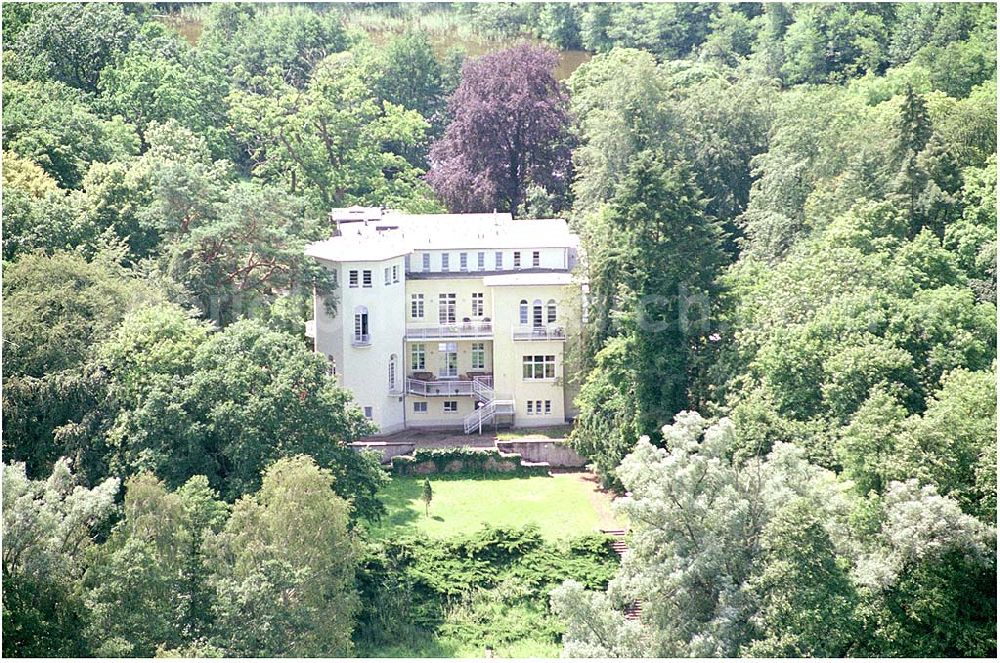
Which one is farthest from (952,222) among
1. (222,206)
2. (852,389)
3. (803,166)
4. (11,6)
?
(11,6)

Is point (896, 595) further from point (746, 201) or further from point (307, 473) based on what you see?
point (746, 201)

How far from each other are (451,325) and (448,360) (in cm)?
117

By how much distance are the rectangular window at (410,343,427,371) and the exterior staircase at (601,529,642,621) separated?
1203 cm

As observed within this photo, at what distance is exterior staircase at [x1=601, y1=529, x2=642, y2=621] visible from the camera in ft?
151

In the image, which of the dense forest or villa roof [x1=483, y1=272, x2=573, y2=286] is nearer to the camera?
the dense forest

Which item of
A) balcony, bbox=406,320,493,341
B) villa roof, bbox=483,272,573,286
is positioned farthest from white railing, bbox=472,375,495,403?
villa roof, bbox=483,272,573,286

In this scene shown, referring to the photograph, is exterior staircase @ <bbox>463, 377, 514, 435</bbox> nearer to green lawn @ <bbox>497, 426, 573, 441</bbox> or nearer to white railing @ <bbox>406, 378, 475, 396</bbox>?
white railing @ <bbox>406, 378, 475, 396</bbox>

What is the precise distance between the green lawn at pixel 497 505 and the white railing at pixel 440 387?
14.8 ft

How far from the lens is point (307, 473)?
42.3 m

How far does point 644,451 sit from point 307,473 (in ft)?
24.6

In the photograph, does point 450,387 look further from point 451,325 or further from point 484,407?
point 451,325

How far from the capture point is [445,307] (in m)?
60.5

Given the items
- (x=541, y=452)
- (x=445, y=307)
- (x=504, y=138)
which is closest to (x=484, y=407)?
(x=541, y=452)

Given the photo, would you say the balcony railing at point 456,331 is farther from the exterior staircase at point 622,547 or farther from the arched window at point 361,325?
the exterior staircase at point 622,547
